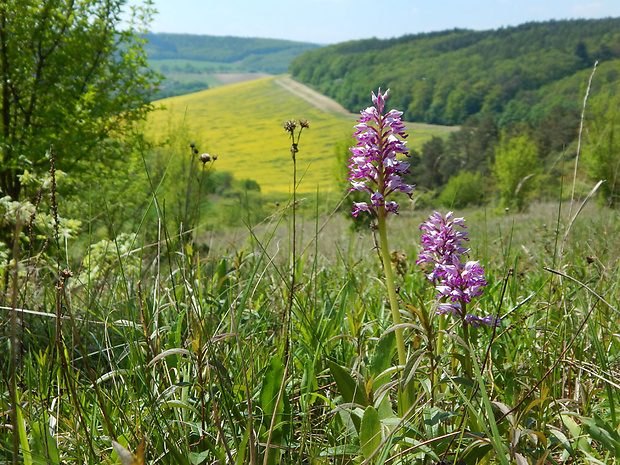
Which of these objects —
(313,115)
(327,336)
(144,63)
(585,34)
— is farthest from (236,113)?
(327,336)

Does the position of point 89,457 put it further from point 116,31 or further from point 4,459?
point 116,31

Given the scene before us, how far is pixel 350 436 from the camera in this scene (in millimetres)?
1508

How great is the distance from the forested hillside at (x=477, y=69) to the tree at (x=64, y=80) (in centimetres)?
7264

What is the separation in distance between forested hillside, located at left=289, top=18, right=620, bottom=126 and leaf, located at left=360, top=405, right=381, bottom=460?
83145 mm

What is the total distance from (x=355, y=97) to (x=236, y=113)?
31.0m

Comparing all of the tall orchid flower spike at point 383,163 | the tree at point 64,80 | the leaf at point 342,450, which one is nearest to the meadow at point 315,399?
the leaf at point 342,450

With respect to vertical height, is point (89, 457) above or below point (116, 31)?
below

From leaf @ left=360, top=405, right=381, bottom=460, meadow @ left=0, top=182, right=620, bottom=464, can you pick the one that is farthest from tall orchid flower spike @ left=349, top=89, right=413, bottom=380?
leaf @ left=360, top=405, right=381, bottom=460

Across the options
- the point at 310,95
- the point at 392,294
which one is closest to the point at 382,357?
the point at 392,294

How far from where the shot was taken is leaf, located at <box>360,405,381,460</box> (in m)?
1.24

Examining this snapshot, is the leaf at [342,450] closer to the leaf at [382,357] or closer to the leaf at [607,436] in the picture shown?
the leaf at [382,357]

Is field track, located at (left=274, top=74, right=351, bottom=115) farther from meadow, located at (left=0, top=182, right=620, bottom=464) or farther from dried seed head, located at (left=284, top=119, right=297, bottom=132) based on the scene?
meadow, located at (left=0, top=182, right=620, bottom=464)

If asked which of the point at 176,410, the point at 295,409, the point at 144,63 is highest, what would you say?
the point at 144,63

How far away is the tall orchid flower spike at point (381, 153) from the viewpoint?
4.74 feet
